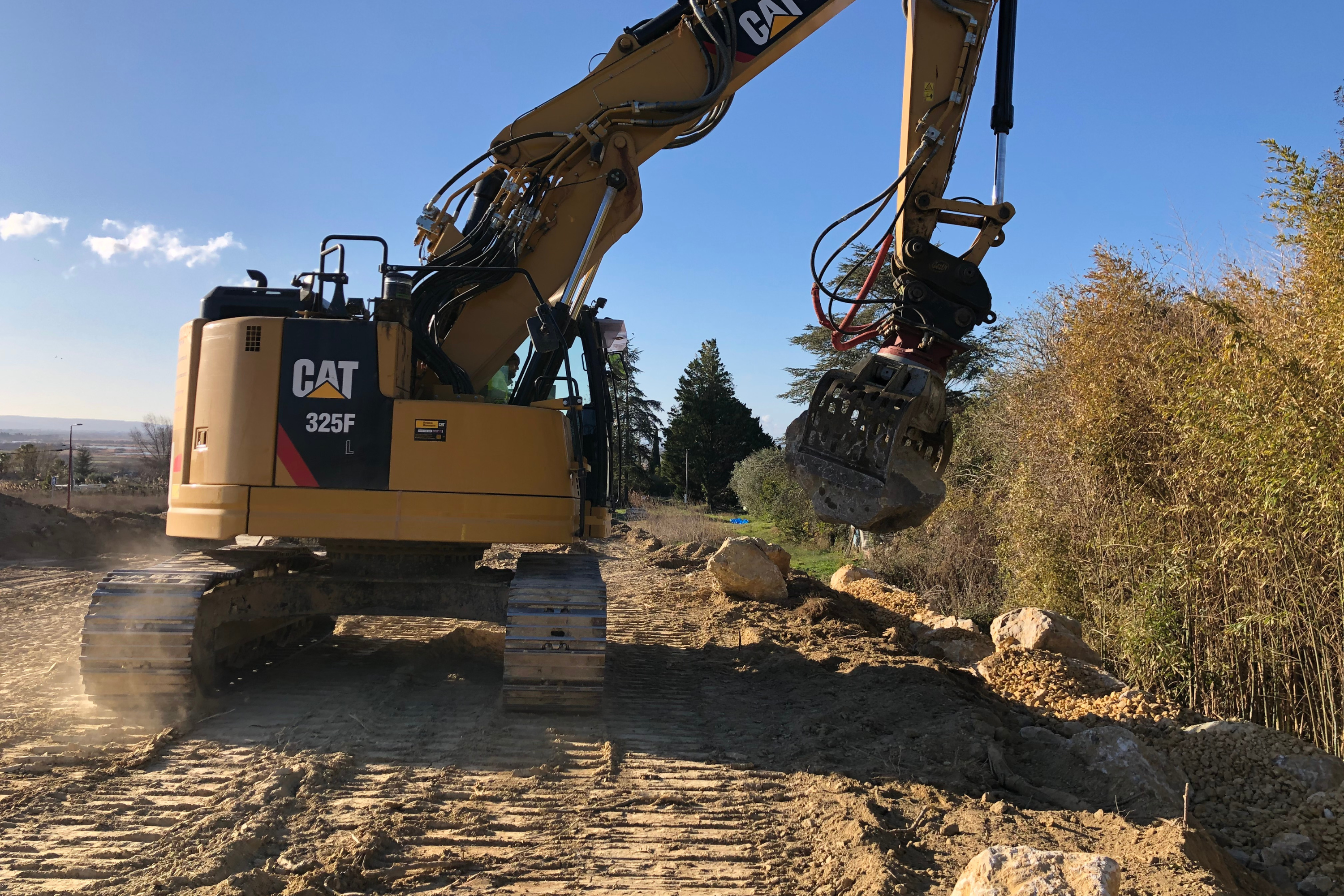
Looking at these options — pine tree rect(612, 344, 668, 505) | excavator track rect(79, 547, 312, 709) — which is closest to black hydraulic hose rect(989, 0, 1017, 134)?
pine tree rect(612, 344, 668, 505)

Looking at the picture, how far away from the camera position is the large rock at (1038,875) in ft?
9.27

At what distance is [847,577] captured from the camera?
42.3 feet

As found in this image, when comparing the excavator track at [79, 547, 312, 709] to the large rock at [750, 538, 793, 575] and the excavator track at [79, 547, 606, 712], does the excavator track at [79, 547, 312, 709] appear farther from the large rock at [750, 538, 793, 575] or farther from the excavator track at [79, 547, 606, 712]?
the large rock at [750, 538, 793, 575]

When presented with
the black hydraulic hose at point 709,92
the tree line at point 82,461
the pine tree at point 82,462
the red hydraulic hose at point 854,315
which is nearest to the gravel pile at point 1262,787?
the red hydraulic hose at point 854,315

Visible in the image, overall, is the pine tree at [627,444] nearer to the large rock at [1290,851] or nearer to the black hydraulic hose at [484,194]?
the black hydraulic hose at [484,194]

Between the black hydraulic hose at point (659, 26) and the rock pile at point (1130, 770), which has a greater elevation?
the black hydraulic hose at point (659, 26)

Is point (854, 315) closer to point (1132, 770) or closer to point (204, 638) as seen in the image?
point (1132, 770)

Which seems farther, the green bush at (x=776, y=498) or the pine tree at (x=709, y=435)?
the pine tree at (x=709, y=435)

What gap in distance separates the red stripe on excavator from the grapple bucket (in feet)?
9.34

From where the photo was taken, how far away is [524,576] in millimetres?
5699

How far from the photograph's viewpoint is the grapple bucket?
15.7ft

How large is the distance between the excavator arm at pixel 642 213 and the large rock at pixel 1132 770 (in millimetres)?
1683

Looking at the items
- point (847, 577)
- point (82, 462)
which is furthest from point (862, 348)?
point (82, 462)

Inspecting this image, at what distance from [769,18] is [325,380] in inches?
156
